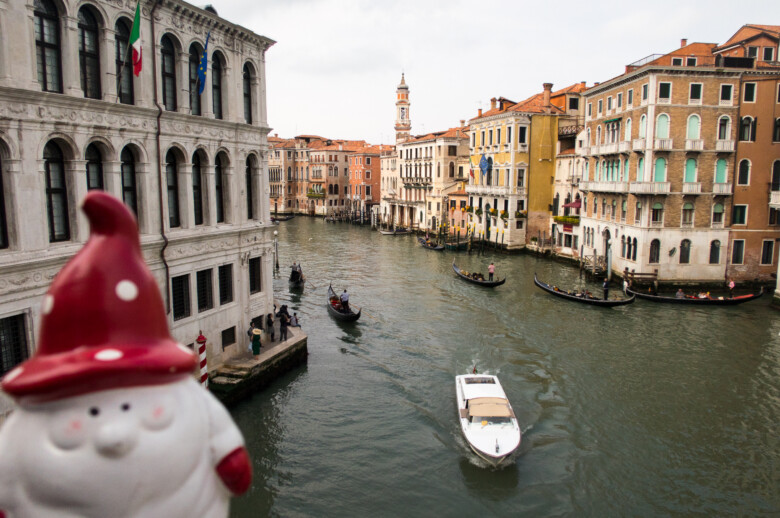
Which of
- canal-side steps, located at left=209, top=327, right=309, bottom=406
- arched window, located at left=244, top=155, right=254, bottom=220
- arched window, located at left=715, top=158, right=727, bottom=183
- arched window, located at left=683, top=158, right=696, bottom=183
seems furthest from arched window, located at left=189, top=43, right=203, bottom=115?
arched window, located at left=715, top=158, right=727, bottom=183

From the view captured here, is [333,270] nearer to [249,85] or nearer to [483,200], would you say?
[483,200]

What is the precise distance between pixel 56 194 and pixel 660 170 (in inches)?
1015

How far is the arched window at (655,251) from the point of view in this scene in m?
28.2

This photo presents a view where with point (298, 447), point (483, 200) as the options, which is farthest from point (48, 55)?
point (483, 200)

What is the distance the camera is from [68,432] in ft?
9.58

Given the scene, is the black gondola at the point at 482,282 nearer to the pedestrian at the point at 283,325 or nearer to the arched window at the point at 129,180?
the pedestrian at the point at 283,325

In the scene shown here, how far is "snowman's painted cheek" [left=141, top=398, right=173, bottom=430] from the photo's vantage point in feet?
9.96

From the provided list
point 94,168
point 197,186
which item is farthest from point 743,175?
point 94,168

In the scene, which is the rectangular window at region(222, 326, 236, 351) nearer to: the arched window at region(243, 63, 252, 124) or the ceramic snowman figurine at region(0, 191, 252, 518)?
the arched window at region(243, 63, 252, 124)

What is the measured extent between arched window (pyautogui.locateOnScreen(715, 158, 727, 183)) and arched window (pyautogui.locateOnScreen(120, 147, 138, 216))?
2604 cm

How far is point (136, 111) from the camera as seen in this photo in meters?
12.1

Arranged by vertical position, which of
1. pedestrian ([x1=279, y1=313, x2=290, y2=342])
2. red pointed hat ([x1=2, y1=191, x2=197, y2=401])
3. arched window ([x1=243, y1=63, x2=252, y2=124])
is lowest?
pedestrian ([x1=279, y1=313, x2=290, y2=342])

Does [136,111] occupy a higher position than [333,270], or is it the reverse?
[136,111]

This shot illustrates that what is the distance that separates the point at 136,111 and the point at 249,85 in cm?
463
